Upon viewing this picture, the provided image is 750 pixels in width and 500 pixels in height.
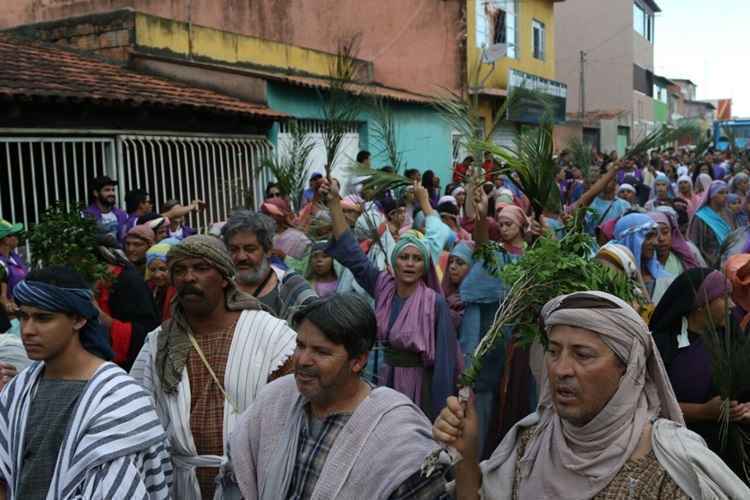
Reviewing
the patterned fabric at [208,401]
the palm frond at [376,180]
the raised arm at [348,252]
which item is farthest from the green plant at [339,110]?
the patterned fabric at [208,401]

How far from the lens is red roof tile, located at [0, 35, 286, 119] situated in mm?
9047

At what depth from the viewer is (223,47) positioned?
1487 centimetres

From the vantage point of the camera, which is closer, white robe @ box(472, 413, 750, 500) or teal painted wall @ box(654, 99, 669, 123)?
white robe @ box(472, 413, 750, 500)

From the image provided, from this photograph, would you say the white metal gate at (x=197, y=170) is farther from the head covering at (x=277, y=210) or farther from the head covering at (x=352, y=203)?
the head covering at (x=352, y=203)

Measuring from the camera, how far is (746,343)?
9.30 feet

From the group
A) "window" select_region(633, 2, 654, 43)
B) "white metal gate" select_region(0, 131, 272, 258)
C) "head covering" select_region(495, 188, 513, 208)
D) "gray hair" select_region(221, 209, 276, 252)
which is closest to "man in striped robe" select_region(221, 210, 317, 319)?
"gray hair" select_region(221, 209, 276, 252)

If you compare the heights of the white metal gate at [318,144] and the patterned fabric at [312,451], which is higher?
the white metal gate at [318,144]

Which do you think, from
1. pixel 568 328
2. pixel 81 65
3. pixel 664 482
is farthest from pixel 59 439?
pixel 81 65

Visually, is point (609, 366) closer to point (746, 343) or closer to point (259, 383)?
point (746, 343)

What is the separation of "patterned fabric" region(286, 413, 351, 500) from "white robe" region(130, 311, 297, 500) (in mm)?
519

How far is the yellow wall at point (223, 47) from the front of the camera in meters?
13.5

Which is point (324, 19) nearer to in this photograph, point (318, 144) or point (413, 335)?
point (318, 144)

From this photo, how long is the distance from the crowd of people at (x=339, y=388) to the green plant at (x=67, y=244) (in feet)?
0.28

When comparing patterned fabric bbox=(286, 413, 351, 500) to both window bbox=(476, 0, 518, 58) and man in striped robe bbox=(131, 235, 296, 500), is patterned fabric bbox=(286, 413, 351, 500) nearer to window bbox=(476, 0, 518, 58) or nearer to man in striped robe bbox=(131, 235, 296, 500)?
man in striped robe bbox=(131, 235, 296, 500)
